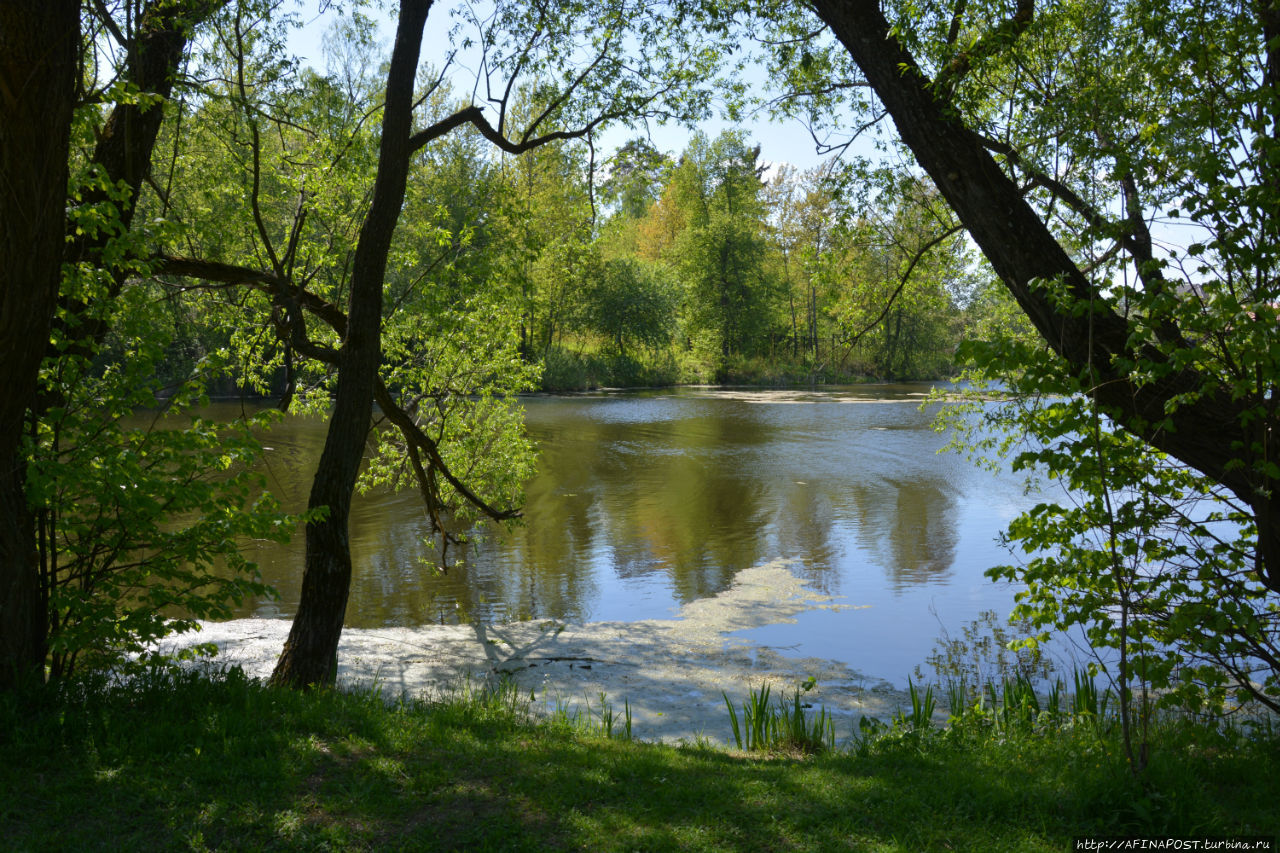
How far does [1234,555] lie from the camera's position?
180 inches

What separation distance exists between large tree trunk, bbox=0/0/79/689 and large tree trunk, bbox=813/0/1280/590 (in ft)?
15.2

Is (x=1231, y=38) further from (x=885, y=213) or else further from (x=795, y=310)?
A: (x=795, y=310)

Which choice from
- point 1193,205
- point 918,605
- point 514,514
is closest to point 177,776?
point 1193,205

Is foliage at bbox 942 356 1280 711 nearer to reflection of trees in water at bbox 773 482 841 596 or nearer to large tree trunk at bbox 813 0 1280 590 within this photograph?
large tree trunk at bbox 813 0 1280 590

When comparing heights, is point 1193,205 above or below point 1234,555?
above

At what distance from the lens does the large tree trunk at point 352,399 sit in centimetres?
620

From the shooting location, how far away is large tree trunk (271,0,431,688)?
620 cm

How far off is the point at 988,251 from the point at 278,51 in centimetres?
587

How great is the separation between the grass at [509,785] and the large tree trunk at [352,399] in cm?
139

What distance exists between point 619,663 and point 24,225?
602 cm

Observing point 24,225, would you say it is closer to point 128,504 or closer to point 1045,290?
point 128,504

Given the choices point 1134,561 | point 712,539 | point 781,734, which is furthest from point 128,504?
point 712,539

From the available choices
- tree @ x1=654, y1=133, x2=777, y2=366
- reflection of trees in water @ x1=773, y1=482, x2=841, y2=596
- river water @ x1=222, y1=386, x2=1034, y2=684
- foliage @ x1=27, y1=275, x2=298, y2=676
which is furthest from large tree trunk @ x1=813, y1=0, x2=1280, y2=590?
tree @ x1=654, y1=133, x2=777, y2=366

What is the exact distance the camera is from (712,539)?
1442 cm
